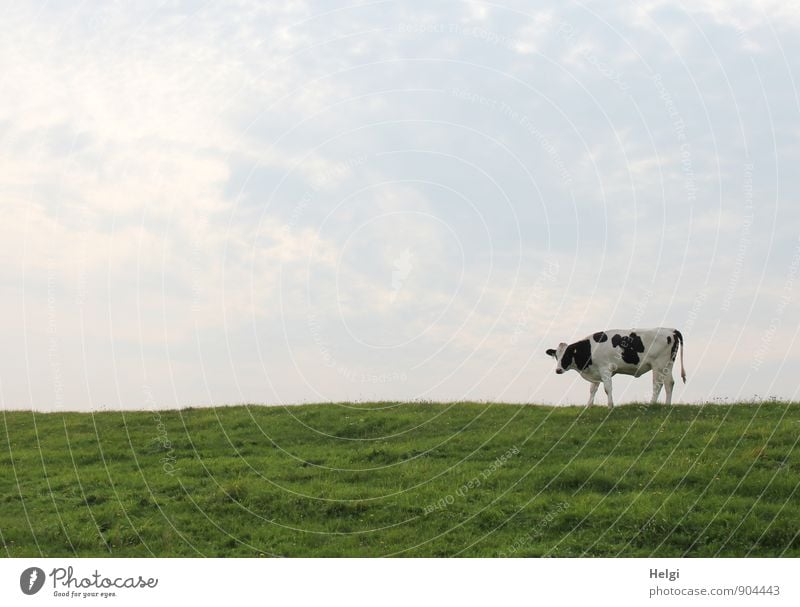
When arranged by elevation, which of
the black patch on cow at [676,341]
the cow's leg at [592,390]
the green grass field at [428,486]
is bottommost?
the green grass field at [428,486]

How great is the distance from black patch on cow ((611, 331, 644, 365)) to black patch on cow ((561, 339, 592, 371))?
0.97 meters

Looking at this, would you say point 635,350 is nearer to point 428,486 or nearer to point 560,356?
point 560,356

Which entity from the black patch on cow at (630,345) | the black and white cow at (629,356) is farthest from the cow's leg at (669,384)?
the black patch on cow at (630,345)

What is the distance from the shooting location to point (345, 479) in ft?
82.8

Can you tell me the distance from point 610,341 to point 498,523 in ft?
40.0

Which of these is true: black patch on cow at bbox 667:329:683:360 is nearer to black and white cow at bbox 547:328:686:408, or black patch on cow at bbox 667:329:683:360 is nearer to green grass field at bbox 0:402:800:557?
black and white cow at bbox 547:328:686:408

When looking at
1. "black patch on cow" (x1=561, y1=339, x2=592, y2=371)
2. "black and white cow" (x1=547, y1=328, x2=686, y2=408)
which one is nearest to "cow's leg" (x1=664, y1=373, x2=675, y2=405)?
"black and white cow" (x1=547, y1=328, x2=686, y2=408)

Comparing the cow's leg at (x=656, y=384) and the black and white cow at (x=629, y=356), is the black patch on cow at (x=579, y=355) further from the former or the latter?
the cow's leg at (x=656, y=384)

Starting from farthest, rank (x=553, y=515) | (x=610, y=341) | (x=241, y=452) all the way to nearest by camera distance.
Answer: (x=610, y=341) → (x=241, y=452) → (x=553, y=515)

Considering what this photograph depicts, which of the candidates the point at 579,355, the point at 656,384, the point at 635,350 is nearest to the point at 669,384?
the point at 656,384

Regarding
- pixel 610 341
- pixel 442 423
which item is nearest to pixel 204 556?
pixel 442 423

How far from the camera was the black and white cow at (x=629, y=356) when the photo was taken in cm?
3075

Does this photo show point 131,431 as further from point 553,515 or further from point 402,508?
point 553,515

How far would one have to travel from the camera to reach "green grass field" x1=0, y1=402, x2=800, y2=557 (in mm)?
20281
